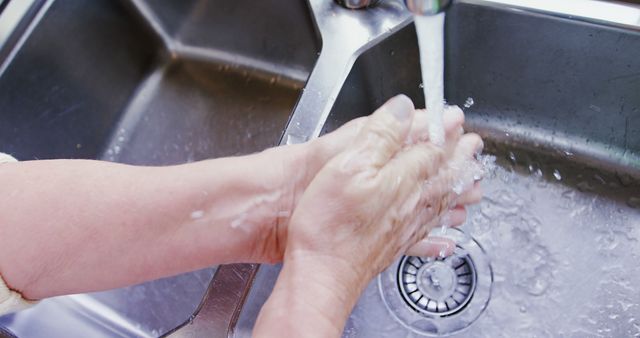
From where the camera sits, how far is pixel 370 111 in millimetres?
785

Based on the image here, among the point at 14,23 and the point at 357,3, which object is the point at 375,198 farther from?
the point at 14,23

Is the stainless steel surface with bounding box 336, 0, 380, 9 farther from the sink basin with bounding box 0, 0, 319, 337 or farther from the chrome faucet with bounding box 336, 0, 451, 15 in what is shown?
the chrome faucet with bounding box 336, 0, 451, 15

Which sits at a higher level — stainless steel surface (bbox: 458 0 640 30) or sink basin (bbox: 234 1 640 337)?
stainless steel surface (bbox: 458 0 640 30)

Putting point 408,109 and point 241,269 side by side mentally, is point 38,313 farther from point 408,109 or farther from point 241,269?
point 408,109

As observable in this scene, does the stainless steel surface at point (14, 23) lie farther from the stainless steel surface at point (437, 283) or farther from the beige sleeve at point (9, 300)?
the stainless steel surface at point (437, 283)

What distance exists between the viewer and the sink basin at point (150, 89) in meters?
0.77

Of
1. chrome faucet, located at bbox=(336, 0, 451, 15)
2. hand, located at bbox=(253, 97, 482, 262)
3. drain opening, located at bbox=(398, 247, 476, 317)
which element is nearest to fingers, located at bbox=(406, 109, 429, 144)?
hand, located at bbox=(253, 97, 482, 262)

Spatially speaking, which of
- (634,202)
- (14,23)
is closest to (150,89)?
(14,23)

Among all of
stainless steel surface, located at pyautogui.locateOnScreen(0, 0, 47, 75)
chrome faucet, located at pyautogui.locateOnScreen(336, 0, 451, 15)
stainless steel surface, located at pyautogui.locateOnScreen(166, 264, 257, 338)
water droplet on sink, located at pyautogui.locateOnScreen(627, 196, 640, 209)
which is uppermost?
chrome faucet, located at pyautogui.locateOnScreen(336, 0, 451, 15)

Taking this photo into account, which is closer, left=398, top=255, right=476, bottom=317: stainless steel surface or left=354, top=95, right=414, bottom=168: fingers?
left=354, top=95, right=414, bottom=168: fingers

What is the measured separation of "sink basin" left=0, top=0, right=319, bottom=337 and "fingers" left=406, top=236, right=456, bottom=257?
0.96ft

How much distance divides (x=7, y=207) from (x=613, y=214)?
0.69 metres

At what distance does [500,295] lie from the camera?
726 millimetres

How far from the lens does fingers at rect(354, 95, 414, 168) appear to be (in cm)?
51
